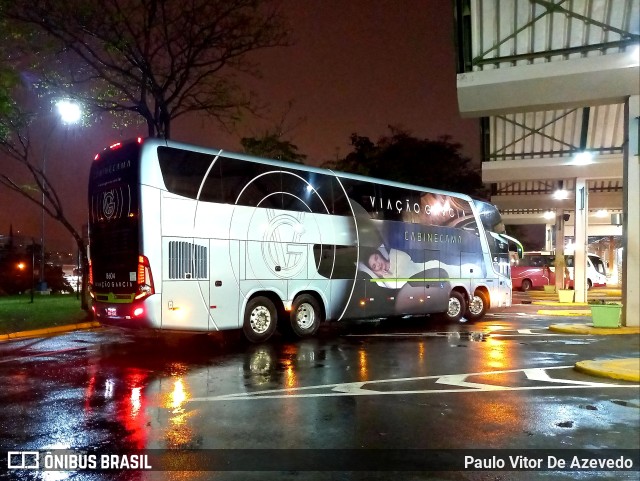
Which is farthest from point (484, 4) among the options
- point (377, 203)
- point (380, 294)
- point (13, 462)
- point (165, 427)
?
point (13, 462)

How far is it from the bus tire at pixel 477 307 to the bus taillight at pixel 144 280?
1057 centimetres

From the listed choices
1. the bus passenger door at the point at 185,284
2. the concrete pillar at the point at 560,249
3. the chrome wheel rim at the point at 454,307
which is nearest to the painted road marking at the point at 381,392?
the bus passenger door at the point at 185,284

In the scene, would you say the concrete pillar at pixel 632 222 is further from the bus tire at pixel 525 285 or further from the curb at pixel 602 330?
the bus tire at pixel 525 285

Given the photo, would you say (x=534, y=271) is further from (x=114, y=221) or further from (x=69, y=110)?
(x=114, y=221)

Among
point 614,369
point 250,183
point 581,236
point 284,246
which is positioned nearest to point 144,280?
point 250,183

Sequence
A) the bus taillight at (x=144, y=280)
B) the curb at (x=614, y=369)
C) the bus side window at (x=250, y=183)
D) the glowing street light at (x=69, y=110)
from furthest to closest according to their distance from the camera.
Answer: the glowing street light at (x=69, y=110), the bus side window at (x=250, y=183), the bus taillight at (x=144, y=280), the curb at (x=614, y=369)

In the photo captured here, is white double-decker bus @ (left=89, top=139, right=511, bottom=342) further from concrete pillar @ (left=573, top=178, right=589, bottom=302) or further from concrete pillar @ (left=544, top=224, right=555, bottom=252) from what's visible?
concrete pillar @ (left=544, top=224, right=555, bottom=252)

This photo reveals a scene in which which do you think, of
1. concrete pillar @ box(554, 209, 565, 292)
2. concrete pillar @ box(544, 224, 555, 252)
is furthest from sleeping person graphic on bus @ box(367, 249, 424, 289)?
concrete pillar @ box(544, 224, 555, 252)

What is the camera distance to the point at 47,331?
1430 cm

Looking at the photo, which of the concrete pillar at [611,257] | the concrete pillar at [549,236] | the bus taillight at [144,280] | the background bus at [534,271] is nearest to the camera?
the bus taillight at [144,280]

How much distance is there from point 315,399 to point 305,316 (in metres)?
5.99

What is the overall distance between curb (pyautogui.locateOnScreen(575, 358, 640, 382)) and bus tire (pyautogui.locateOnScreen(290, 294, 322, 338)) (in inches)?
234

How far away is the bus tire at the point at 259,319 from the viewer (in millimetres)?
11789

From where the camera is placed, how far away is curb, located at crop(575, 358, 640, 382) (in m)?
7.69
